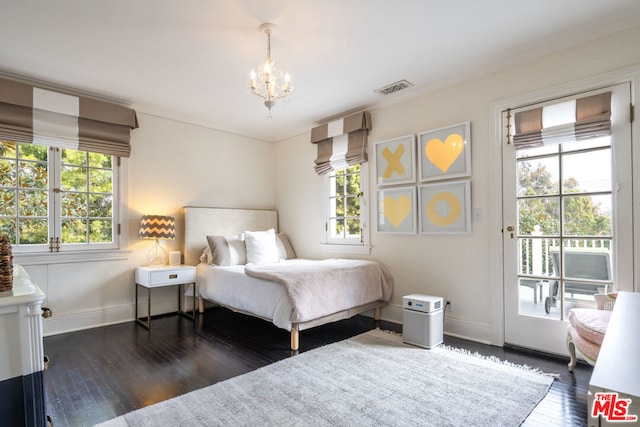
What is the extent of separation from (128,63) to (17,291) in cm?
238

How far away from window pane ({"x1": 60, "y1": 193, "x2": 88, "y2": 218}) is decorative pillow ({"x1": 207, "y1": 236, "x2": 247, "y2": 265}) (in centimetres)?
136

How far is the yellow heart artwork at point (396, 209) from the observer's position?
369 centimetres

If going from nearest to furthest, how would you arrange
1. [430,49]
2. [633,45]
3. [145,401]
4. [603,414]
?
1. [603,414]
2. [145,401]
3. [633,45]
4. [430,49]

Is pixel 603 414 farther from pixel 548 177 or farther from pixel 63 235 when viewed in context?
pixel 63 235

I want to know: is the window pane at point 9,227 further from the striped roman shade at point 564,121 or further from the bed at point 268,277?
the striped roman shade at point 564,121

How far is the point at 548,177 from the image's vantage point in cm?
281

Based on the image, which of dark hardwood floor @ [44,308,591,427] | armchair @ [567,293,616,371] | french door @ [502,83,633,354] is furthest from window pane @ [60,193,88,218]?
armchair @ [567,293,616,371]

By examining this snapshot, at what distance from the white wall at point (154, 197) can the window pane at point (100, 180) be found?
18cm

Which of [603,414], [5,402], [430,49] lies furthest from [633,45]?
[5,402]

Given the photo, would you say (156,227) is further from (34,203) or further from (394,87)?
(394,87)

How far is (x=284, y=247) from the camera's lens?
4.82m

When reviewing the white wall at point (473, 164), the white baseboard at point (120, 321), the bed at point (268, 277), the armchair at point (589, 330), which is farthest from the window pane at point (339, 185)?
the armchair at point (589, 330)

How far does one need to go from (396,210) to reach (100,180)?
3.35 metres

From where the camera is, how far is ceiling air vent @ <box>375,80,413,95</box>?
11.3ft
